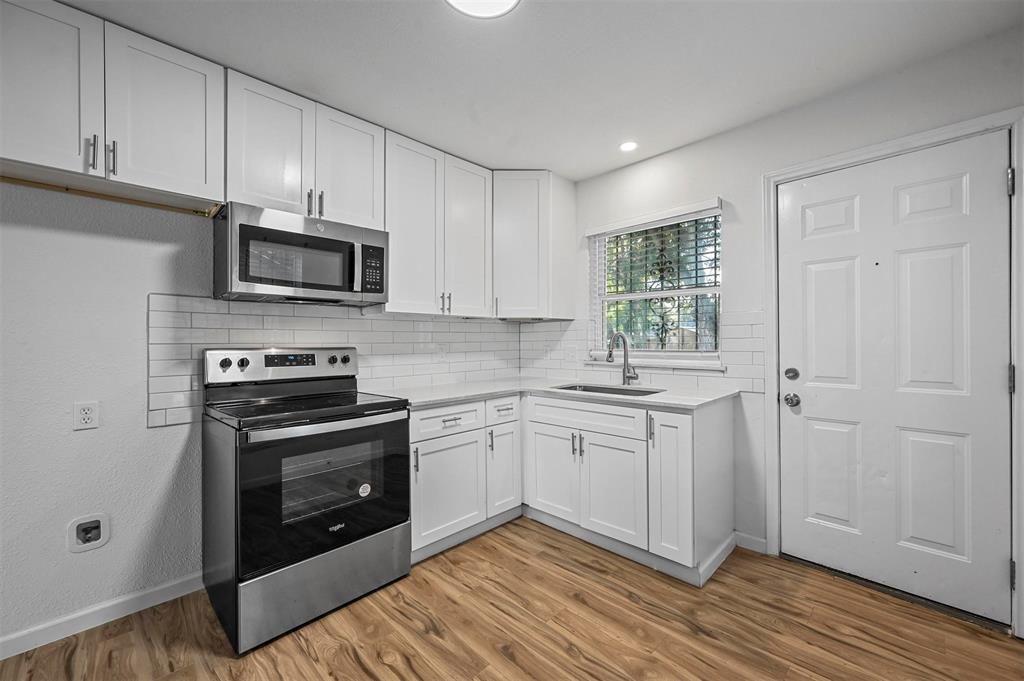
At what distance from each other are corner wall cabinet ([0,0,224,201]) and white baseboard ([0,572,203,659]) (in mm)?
1755

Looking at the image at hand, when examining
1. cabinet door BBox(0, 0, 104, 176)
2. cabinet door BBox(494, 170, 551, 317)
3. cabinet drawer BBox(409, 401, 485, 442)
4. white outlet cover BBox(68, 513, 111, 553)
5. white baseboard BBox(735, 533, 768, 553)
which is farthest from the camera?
cabinet door BBox(494, 170, 551, 317)

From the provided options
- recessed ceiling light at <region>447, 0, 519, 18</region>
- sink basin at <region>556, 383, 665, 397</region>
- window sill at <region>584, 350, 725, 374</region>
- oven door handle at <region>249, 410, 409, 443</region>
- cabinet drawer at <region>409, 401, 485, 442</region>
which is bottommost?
cabinet drawer at <region>409, 401, 485, 442</region>

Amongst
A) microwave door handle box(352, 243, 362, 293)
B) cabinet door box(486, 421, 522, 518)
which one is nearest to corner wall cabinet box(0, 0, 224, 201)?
microwave door handle box(352, 243, 362, 293)

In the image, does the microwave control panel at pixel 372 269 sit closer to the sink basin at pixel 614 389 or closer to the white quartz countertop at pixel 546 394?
the white quartz countertop at pixel 546 394

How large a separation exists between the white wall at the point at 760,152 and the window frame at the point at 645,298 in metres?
0.09

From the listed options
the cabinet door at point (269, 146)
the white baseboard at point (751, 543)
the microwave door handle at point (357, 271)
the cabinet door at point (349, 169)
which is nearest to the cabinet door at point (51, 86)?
the cabinet door at point (269, 146)

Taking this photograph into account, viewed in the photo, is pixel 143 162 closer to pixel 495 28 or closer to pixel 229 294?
pixel 229 294

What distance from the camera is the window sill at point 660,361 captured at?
2791 millimetres

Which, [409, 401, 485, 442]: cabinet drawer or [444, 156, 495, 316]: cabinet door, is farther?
[444, 156, 495, 316]: cabinet door

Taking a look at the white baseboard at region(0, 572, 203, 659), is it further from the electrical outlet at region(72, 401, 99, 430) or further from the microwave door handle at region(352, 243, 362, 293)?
the microwave door handle at region(352, 243, 362, 293)

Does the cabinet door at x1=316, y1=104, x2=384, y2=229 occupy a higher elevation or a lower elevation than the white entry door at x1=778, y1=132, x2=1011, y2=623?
higher

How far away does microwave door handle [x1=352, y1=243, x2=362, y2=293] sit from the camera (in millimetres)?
2379

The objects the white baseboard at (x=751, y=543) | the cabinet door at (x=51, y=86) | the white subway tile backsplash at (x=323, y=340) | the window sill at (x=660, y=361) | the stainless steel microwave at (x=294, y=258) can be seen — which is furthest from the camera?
the window sill at (x=660, y=361)

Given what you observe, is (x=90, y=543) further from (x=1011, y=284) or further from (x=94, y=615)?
(x=1011, y=284)
